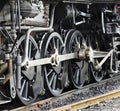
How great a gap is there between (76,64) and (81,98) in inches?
48.7

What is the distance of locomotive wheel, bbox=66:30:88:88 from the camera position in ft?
31.9

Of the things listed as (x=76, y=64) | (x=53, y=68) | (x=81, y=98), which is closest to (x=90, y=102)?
(x=81, y=98)

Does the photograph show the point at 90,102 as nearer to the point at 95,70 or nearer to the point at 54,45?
the point at 54,45

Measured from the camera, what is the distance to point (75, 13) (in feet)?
31.5

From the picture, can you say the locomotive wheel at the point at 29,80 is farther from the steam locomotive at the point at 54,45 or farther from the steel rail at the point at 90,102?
the steel rail at the point at 90,102

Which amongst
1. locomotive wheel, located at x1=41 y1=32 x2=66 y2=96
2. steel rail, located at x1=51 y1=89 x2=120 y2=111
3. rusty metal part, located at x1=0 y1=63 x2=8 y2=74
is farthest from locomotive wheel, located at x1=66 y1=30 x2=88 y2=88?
rusty metal part, located at x1=0 y1=63 x2=8 y2=74

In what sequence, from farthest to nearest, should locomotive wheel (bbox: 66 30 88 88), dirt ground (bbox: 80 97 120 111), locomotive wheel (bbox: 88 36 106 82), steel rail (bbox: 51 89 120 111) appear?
locomotive wheel (bbox: 88 36 106 82) → locomotive wheel (bbox: 66 30 88 88) → dirt ground (bbox: 80 97 120 111) → steel rail (bbox: 51 89 120 111)

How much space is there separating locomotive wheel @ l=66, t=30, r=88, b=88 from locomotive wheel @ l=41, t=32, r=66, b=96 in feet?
1.20

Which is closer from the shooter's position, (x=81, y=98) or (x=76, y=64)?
(x=81, y=98)

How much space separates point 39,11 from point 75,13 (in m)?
1.61

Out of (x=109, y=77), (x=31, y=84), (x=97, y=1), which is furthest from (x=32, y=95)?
(x=109, y=77)

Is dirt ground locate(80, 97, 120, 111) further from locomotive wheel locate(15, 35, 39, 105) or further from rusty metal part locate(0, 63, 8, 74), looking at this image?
rusty metal part locate(0, 63, 8, 74)

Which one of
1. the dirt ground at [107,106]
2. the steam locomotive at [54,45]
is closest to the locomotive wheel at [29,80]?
the steam locomotive at [54,45]

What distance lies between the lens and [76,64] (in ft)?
33.0
